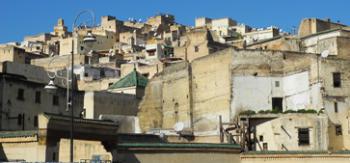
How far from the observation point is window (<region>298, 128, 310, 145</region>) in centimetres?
4634

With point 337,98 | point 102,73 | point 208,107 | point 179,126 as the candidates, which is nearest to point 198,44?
point 208,107

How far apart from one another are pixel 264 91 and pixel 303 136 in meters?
5.34

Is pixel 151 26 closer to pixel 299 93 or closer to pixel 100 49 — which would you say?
pixel 100 49

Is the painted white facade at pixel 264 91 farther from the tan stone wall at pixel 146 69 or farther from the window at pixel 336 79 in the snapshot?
the tan stone wall at pixel 146 69

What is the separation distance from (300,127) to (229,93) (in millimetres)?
6231

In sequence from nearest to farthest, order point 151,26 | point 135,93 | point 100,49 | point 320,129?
point 320,129
point 135,93
point 100,49
point 151,26

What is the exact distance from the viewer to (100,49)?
124 meters

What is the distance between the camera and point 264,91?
5050cm

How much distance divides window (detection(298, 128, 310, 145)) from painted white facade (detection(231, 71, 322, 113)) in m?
3.50

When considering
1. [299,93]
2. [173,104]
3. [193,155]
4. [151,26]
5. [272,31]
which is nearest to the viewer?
[193,155]

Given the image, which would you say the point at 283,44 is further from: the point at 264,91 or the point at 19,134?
the point at 19,134

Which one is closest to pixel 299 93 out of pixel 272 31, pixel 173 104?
pixel 173 104

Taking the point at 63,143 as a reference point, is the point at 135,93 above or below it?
above

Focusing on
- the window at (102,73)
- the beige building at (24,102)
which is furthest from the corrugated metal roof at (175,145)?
the window at (102,73)
